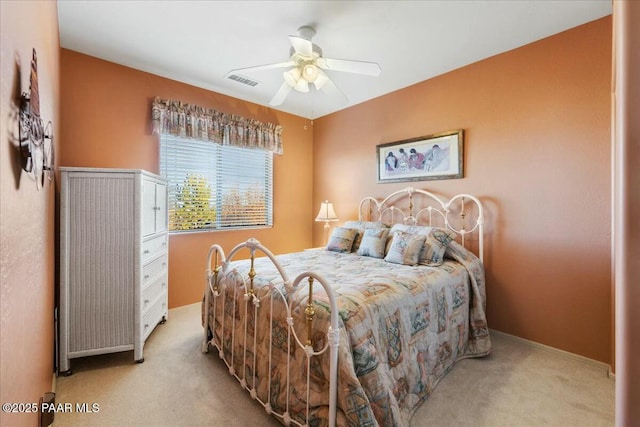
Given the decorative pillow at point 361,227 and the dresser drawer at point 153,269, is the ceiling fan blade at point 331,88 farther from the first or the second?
the dresser drawer at point 153,269

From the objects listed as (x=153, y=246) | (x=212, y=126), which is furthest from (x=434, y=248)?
(x=212, y=126)

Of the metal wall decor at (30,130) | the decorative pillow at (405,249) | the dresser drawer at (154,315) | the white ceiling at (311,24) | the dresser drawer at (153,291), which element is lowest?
the dresser drawer at (154,315)

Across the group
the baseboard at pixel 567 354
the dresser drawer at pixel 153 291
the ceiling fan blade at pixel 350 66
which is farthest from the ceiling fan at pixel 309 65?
the baseboard at pixel 567 354

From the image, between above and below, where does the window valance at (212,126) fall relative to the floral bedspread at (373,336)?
above

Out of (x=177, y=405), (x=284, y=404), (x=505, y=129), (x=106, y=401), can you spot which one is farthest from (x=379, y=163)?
(x=106, y=401)

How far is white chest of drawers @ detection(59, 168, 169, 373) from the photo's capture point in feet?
6.72

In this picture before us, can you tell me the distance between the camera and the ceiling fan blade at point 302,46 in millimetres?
1952

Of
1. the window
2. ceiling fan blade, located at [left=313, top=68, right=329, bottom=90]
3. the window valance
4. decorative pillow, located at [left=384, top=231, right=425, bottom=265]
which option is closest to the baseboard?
decorative pillow, located at [left=384, top=231, right=425, bottom=265]

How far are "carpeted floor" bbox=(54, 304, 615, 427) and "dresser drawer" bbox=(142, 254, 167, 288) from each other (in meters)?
0.59

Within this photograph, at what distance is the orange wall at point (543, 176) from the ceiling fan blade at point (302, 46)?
172 cm

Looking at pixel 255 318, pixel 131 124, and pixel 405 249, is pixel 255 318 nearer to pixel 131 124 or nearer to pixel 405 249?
pixel 405 249

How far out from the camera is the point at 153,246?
8.37ft

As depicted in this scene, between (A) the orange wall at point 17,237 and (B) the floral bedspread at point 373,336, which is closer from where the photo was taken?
(A) the orange wall at point 17,237

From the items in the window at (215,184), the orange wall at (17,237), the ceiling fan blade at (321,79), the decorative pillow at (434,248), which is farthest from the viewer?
the window at (215,184)
